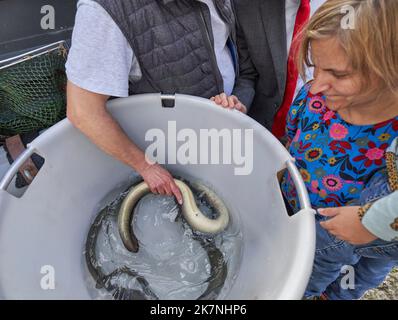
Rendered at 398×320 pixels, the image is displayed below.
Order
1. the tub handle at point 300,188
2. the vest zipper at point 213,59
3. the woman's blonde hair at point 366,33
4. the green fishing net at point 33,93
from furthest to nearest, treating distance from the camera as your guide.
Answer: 1. the green fishing net at point 33,93
2. the vest zipper at point 213,59
3. the tub handle at point 300,188
4. the woman's blonde hair at point 366,33

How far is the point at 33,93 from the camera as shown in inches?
36.9

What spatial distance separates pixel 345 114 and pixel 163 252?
1.79ft

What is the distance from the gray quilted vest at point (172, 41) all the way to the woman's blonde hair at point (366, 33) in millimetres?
256

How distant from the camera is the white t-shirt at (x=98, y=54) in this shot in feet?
2.11

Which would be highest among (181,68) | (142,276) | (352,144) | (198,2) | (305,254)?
(198,2)

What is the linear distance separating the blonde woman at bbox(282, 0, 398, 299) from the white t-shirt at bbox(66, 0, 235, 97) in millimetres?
335

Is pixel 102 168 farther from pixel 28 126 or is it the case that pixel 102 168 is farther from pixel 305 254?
pixel 305 254

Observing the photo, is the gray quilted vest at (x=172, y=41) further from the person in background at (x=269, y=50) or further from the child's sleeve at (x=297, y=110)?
the child's sleeve at (x=297, y=110)

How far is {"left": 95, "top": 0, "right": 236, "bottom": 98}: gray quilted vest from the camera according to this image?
686 millimetres

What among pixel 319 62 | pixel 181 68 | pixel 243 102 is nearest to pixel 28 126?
pixel 181 68

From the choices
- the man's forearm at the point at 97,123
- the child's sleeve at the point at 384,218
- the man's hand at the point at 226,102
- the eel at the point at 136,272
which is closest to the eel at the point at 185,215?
the eel at the point at 136,272

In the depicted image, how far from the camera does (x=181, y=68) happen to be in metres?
0.80

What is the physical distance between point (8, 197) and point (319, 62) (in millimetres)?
619

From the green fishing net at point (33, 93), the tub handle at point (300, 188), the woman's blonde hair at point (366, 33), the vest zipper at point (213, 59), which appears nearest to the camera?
the woman's blonde hair at point (366, 33)
